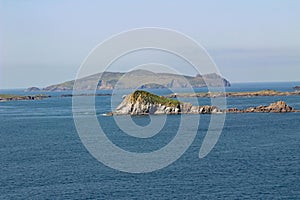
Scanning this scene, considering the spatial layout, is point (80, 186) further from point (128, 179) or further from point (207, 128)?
point (207, 128)

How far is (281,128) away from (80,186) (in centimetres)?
9130

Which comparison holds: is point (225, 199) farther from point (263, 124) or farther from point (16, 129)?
point (16, 129)

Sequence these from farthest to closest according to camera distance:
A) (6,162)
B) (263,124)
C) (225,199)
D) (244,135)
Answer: (263,124)
(244,135)
(6,162)
(225,199)

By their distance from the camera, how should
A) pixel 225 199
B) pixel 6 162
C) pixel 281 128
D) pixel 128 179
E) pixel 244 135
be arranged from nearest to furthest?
1. pixel 225 199
2. pixel 128 179
3. pixel 6 162
4. pixel 244 135
5. pixel 281 128

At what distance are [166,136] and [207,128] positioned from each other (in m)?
20.8

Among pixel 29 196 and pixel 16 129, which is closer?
pixel 29 196

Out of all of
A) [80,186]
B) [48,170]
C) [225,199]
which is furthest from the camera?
[48,170]

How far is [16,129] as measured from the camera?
17875cm

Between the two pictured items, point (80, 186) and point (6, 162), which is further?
point (6, 162)

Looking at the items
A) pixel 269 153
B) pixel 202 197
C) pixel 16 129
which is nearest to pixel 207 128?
pixel 269 153

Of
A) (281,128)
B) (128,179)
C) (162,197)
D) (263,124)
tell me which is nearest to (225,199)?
(162,197)

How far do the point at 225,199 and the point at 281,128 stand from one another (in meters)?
89.7

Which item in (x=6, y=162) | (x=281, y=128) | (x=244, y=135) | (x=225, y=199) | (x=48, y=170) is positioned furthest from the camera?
(x=281, y=128)

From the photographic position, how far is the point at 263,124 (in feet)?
568
